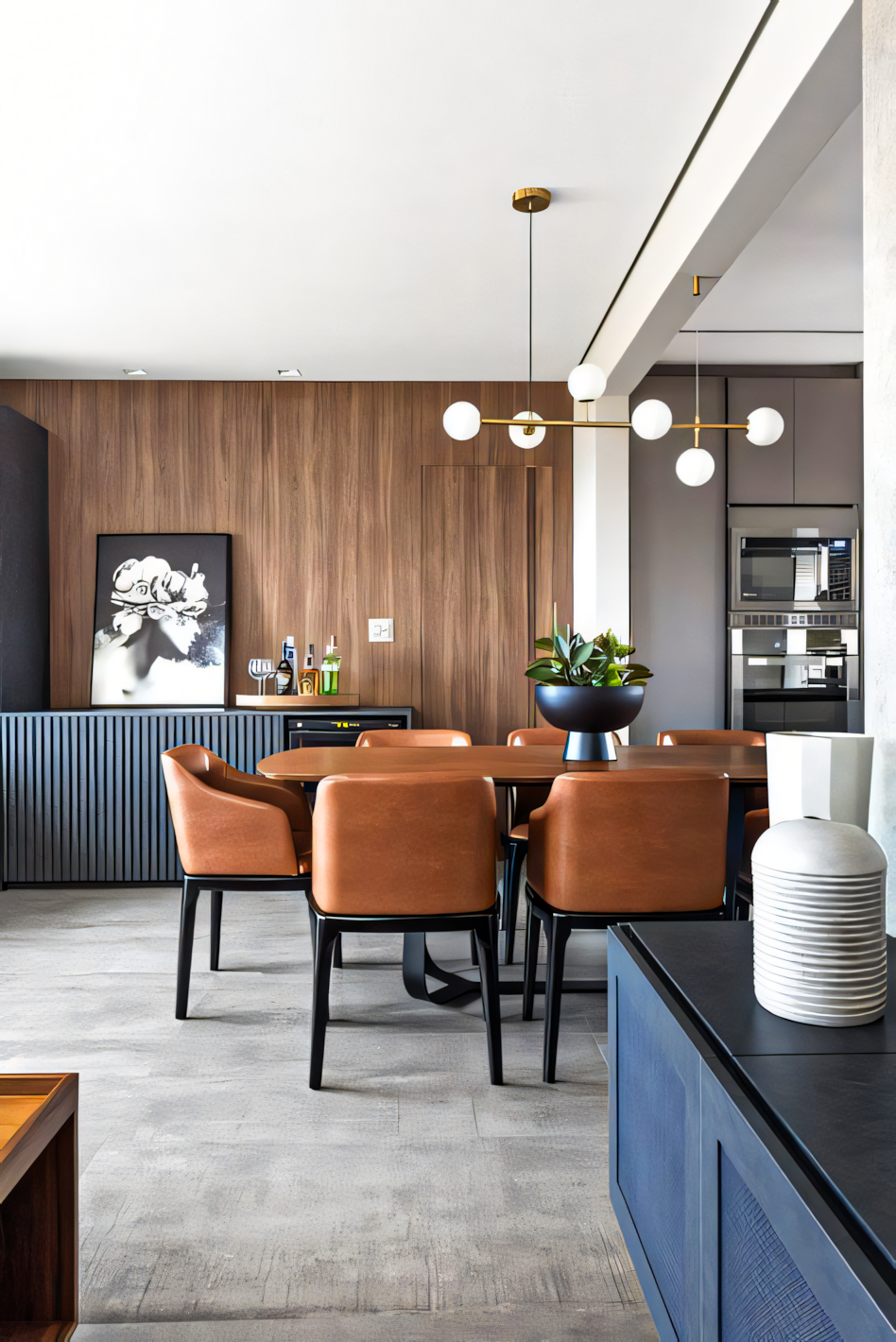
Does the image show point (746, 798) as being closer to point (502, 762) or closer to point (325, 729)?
point (502, 762)

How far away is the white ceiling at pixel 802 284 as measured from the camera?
10.6ft

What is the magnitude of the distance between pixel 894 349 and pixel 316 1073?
213cm

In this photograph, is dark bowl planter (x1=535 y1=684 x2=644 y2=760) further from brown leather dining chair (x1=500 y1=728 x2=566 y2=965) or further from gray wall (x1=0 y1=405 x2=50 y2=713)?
gray wall (x1=0 y1=405 x2=50 y2=713)

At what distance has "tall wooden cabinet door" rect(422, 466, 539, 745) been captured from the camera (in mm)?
5441

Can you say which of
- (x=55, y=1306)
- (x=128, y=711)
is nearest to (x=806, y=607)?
(x=128, y=711)

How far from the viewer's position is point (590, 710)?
2.94 metres

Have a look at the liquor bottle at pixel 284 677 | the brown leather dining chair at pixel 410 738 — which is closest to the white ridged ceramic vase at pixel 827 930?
the brown leather dining chair at pixel 410 738

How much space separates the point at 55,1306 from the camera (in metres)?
1.40

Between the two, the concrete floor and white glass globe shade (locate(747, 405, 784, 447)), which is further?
white glass globe shade (locate(747, 405, 784, 447))

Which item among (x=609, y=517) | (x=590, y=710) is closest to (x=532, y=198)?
(x=590, y=710)

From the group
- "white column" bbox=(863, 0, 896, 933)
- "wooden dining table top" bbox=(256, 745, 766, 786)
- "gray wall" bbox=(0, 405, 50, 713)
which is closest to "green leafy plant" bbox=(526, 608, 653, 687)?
"wooden dining table top" bbox=(256, 745, 766, 786)

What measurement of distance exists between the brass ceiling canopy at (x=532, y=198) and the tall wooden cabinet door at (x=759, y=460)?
7.89ft

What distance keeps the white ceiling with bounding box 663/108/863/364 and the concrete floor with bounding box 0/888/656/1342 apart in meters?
2.92

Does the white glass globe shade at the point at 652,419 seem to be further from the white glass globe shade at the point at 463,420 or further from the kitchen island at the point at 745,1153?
the kitchen island at the point at 745,1153
